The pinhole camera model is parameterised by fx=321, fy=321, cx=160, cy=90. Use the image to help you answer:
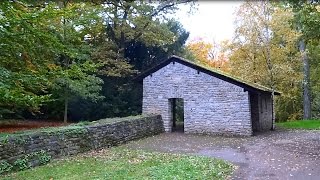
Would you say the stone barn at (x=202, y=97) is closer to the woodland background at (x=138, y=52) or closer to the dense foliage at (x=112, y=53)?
the woodland background at (x=138, y=52)

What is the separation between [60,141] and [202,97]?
26.8ft

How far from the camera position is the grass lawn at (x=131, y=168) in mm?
7074

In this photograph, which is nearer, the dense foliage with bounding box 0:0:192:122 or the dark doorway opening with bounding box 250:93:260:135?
the dense foliage with bounding box 0:0:192:122

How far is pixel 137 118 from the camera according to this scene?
1430 centimetres

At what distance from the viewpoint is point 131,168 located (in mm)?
7848

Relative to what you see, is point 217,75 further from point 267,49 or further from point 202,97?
point 267,49

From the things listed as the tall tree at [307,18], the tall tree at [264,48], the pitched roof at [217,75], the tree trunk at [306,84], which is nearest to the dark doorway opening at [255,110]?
the pitched roof at [217,75]

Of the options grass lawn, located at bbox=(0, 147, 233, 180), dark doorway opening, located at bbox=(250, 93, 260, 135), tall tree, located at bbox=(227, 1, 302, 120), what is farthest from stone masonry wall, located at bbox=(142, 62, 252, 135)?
grass lawn, located at bbox=(0, 147, 233, 180)

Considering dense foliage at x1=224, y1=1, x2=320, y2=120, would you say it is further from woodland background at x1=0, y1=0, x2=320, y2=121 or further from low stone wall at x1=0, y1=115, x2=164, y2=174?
low stone wall at x1=0, y1=115, x2=164, y2=174

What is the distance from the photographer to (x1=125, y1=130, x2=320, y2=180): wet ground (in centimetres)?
741

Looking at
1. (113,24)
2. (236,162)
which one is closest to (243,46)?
(113,24)

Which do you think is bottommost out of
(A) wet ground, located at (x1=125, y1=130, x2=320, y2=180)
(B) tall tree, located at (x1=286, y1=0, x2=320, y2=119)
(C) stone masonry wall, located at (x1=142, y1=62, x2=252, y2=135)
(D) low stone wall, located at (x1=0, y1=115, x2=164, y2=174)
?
(A) wet ground, located at (x1=125, y1=130, x2=320, y2=180)

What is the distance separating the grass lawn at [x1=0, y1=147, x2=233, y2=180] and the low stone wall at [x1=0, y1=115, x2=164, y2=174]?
1.11 feet

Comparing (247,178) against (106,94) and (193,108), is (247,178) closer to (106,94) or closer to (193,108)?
(193,108)
